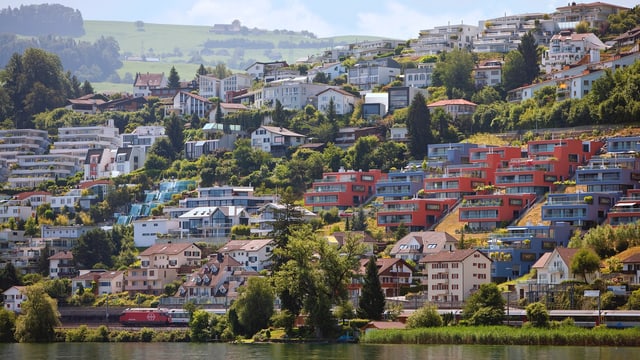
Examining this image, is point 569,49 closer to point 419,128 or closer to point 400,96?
point 400,96

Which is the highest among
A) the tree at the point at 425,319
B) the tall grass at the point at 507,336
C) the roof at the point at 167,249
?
the roof at the point at 167,249

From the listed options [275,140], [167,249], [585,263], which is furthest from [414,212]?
[275,140]

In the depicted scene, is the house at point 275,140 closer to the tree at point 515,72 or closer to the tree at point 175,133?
the tree at point 175,133

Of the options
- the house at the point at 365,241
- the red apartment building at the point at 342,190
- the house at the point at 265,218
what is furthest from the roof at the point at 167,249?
the house at the point at 365,241

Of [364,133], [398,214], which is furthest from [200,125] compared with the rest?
[398,214]

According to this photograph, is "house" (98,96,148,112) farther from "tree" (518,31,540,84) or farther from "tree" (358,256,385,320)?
"tree" (358,256,385,320)

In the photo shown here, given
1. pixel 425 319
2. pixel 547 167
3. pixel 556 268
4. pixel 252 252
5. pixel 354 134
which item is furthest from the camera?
pixel 354 134

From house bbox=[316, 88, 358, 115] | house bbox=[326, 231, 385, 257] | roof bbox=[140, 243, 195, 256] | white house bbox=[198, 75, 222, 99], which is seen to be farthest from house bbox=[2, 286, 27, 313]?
white house bbox=[198, 75, 222, 99]
